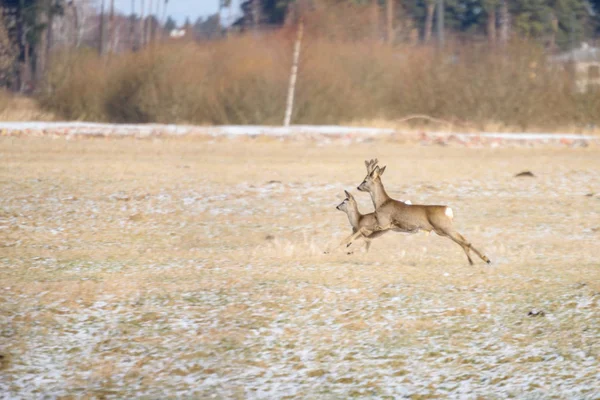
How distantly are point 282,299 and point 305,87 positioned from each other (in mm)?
27489

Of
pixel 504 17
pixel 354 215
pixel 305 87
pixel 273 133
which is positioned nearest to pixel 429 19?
pixel 504 17

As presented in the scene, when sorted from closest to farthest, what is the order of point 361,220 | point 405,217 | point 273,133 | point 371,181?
1. point 405,217
2. point 371,181
3. point 361,220
4. point 273,133

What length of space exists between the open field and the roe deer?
1.52 ft

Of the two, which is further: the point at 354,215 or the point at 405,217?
the point at 354,215

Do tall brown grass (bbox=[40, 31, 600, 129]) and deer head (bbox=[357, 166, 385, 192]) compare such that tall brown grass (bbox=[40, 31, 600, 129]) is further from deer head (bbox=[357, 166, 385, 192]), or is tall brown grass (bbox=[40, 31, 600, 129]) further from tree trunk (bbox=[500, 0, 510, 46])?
tree trunk (bbox=[500, 0, 510, 46])

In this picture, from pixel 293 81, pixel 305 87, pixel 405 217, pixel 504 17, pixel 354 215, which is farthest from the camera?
pixel 504 17

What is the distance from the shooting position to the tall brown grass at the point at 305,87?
3456 centimetres

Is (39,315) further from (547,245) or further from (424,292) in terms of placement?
(547,245)

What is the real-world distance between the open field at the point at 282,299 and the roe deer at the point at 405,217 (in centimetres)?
46

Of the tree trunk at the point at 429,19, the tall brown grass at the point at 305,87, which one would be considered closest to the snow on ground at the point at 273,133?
the tall brown grass at the point at 305,87

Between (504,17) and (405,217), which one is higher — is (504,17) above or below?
above

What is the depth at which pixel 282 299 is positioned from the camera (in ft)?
29.3

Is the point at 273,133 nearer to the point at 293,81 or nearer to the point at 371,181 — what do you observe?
the point at 293,81

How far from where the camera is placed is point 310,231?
13422 mm
